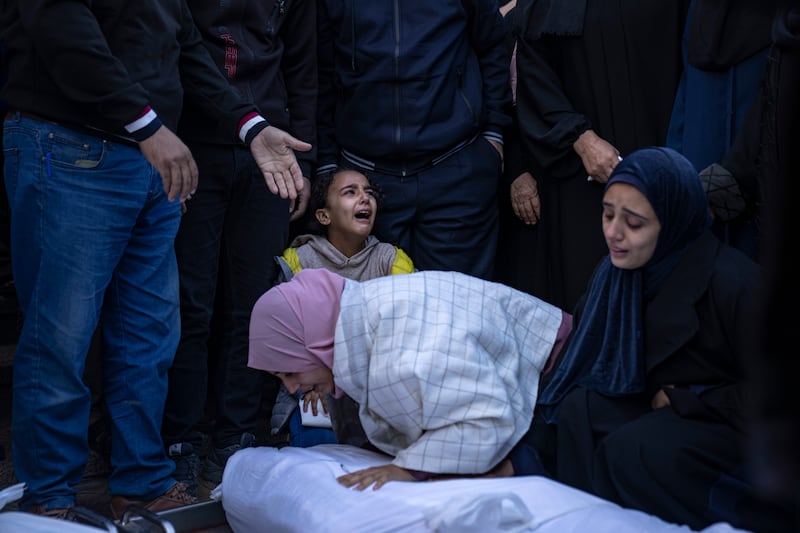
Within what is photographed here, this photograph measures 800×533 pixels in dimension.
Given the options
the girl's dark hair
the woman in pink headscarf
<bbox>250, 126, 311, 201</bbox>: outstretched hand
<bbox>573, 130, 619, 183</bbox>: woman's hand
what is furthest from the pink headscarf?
<bbox>573, 130, 619, 183</bbox>: woman's hand

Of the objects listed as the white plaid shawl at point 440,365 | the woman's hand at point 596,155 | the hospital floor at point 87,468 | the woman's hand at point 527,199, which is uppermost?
the woman's hand at point 596,155

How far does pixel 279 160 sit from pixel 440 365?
2.83 ft

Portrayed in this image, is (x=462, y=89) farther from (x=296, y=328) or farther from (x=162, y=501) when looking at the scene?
(x=162, y=501)

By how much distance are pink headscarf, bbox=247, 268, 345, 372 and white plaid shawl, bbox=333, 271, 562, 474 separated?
0.06 m

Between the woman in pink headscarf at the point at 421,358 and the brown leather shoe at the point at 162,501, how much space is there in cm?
48

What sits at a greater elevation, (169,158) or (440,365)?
(169,158)

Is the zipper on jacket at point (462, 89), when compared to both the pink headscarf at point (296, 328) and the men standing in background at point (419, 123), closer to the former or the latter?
the men standing in background at point (419, 123)

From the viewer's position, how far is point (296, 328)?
279cm

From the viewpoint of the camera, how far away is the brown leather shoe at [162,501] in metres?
2.89

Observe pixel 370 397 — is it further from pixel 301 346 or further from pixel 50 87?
pixel 50 87

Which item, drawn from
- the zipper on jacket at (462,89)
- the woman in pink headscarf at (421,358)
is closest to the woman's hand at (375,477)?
the woman in pink headscarf at (421,358)

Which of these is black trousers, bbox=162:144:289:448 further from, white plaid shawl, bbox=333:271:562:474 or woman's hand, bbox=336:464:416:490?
woman's hand, bbox=336:464:416:490

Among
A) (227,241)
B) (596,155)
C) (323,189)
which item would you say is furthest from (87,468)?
(596,155)

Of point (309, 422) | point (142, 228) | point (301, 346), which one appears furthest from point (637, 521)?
point (142, 228)
